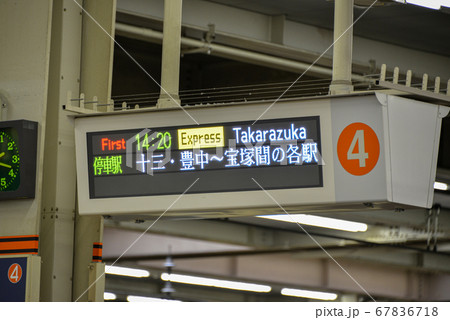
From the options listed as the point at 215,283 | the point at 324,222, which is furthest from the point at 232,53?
the point at 215,283

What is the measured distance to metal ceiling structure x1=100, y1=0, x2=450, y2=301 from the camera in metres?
12.6

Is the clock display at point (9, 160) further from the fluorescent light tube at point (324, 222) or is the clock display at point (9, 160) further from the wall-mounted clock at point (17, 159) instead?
the fluorescent light tube at point (324, 222)

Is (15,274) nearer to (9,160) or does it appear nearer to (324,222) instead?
(9,160)

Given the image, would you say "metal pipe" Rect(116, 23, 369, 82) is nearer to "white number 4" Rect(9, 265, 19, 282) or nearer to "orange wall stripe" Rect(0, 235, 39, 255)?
"orange wall stripe" Rect(0, 235, 39, 255)

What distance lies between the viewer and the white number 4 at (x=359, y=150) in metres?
7.57

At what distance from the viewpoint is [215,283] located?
63.0 ft

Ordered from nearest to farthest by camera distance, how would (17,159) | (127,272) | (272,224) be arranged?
(17,159) → (127,272) → (272,224)

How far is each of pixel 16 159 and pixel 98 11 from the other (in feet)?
6.38

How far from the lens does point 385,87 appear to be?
7.52 meters

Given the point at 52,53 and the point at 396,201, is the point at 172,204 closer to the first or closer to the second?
the point at 396,201

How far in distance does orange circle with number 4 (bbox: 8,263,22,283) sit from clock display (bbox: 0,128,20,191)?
75 cm

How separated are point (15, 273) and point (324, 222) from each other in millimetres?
10907

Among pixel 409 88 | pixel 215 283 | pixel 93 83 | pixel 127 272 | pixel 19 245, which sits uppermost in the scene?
pixel 93 83
